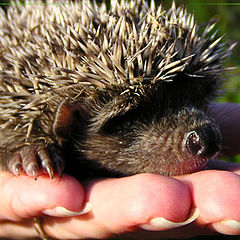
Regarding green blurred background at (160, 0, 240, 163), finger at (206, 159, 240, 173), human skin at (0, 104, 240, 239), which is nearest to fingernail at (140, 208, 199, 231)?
human skin at (0, 104, 240, 239)

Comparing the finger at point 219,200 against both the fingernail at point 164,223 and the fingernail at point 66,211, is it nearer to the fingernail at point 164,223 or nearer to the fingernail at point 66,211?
the fingernail at point 164,223

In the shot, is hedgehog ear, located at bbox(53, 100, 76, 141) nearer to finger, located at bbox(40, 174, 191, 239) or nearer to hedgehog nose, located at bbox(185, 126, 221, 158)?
finger, located at bbox(40, 174, 191, 239)

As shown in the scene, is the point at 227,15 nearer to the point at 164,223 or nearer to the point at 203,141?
the point at 203,141

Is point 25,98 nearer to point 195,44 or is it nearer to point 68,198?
point 68,198

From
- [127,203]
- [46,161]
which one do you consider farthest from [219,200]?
[46,161]

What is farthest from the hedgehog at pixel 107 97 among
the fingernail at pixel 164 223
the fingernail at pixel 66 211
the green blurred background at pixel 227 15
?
the green blurred background at pixel 227 15

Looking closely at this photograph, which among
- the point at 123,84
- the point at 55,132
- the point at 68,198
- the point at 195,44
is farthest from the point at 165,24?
the point at 68,198

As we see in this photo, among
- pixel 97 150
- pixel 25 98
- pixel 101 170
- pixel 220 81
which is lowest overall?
pixel 101 170

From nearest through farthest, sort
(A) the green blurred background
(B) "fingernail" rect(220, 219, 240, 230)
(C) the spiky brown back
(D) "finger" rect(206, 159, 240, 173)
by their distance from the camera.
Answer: (B) "fingernail" rect(220, 219, 240, 230), (C) the spiky brown back, (D) "finger" rect(206, 159, 240, 173), (A) the green blurred background
